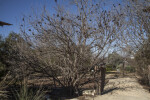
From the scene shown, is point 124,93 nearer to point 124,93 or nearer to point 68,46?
point 124,93

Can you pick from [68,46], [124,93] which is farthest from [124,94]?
[68,46]

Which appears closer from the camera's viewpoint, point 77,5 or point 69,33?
point 69,33

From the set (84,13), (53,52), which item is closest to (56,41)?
(53,52)

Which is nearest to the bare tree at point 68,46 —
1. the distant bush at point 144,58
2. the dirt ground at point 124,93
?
the dirt ground at point 124,93

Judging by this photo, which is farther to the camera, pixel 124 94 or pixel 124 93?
pixel 124 93

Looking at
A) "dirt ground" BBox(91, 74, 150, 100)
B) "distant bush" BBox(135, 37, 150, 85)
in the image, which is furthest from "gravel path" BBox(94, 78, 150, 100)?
"distant bush" BBox(135, 37, 150, 85)

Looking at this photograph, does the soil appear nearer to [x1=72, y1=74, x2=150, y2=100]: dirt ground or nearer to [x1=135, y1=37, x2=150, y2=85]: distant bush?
[x1=72, y1=74, x2=150, y2=100]: dirt ground

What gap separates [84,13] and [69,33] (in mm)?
1255

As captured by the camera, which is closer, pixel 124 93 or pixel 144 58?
pixel 124 93

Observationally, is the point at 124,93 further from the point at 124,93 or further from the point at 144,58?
the point at 144,58

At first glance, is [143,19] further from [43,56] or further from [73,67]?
[43,56]

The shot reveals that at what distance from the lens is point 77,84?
6656mm

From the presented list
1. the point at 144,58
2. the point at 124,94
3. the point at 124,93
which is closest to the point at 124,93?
the point at 124,93

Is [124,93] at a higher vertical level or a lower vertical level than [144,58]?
lower
